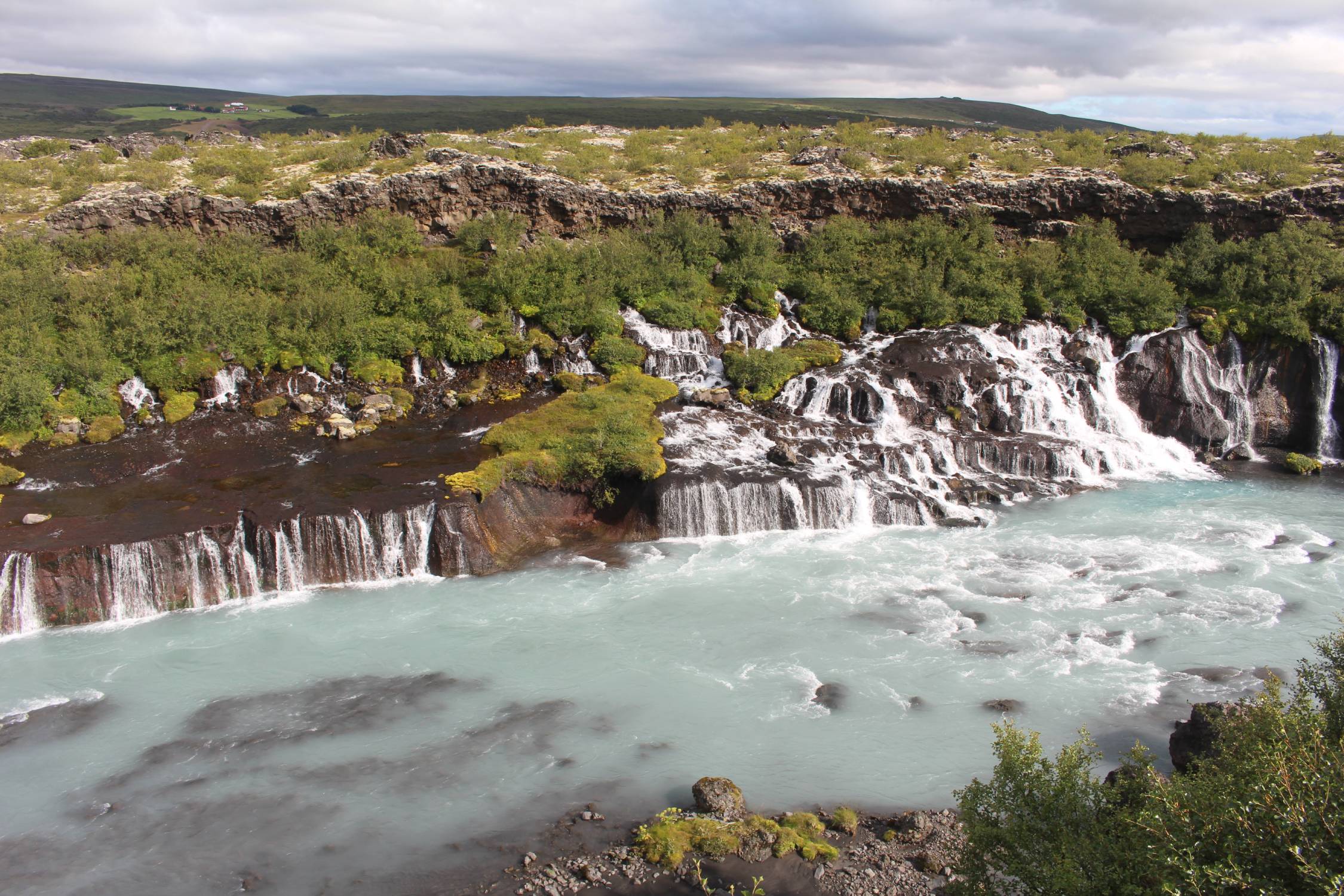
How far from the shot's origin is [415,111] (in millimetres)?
132375

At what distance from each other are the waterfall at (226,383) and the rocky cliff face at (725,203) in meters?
9.65

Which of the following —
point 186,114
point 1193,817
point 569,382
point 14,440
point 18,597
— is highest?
point 186,114

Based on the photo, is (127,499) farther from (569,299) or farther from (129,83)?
(129,83)

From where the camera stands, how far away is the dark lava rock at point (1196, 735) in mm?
13297

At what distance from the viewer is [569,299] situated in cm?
3400

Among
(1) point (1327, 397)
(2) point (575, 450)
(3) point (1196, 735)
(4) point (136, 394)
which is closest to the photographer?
(3) point (1196, 735)

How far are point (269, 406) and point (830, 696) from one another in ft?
73.9

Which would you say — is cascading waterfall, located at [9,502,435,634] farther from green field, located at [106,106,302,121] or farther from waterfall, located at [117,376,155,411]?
green field, located at [106,106,302,121]

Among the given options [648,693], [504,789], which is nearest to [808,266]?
[648,693]

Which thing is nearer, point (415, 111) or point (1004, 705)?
point (1004, 705)

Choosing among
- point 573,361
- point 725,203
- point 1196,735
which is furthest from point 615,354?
point 1196,735

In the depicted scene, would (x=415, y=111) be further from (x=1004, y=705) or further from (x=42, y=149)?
(x=1004, y=705)

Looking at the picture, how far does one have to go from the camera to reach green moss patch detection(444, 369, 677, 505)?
25078 mm

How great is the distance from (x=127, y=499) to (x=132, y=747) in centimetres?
992
